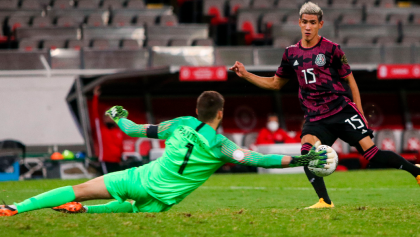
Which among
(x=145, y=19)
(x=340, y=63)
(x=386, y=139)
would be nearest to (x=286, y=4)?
(x=145, y=19)

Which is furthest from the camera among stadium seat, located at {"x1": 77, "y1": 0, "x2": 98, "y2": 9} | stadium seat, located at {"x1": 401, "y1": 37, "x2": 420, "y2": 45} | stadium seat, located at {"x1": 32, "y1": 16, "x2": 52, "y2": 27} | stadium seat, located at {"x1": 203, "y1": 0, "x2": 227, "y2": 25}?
stadium seat, located at {"x1": 203, "y1": 0, "x2": 227, "y2": 25}

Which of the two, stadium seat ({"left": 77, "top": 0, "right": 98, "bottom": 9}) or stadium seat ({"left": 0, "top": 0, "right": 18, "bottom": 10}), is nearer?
stadium seat ({"left": 0, "top": 0, "right": 18, "bottom": 10})

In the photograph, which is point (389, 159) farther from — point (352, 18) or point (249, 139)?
point (352, 18)

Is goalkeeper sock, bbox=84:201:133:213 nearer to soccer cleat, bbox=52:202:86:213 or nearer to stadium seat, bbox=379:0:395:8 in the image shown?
soccer cleat, bbox=52:202:86:213

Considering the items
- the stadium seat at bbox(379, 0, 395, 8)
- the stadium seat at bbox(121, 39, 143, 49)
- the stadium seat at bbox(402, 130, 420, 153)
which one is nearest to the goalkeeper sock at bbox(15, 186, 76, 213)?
the stadium seat at bbox(121, 39, 143, 49)

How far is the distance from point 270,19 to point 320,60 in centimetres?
1560

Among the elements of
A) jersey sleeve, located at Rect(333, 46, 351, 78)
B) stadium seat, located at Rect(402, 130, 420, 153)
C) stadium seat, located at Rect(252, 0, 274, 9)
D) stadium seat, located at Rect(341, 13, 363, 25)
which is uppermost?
stadium seat, located at Rect(252, 0, 274, 9)

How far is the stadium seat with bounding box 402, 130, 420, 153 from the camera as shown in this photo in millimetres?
18531

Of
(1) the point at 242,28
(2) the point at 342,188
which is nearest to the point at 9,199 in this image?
(2) the point at 342,188

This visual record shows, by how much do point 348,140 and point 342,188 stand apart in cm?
418

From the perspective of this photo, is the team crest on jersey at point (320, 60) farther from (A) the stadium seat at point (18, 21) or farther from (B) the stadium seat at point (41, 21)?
(A) the stadium seat at point (18, 21)

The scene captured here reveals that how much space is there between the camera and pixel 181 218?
15.9 feet

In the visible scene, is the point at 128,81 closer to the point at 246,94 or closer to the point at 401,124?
the point at 246,94

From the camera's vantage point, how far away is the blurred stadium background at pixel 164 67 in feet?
53.4
